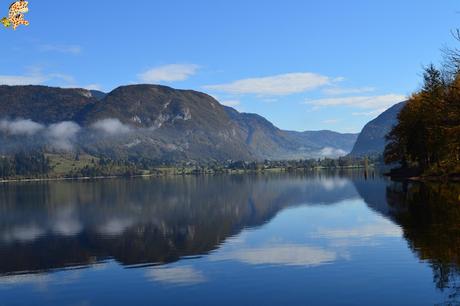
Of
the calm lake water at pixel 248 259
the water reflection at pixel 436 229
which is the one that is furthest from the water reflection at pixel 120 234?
the water reflection at pixel 436 229

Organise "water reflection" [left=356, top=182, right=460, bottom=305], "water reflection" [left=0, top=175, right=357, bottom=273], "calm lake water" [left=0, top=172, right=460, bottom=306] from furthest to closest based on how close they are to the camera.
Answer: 1. "water reflection" [left=0, top=175, right=357, bottom=273]
2. "water reflection" [left=356, top=182, right=460, bottom=305]
3. "calm lake water" [left=0, top=172, right=460, bottom=306]

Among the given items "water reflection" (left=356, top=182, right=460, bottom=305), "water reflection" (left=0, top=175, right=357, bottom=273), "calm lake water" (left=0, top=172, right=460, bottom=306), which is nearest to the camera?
"calm lake water" (left=0, top=172, right=460, bottom=306)

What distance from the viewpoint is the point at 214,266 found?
147 ft

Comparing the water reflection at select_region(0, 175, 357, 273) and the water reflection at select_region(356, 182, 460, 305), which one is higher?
the water reflection at select_region(356, 182, 460, 305)

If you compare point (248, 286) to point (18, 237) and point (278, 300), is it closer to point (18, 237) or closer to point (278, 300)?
point (278, 300)

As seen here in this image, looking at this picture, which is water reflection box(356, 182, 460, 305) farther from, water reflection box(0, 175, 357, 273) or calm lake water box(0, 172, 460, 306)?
water reflection box(0, 175, 357, 273)

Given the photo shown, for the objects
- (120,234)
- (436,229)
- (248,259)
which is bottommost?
(120,234)

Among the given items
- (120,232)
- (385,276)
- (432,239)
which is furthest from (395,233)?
(120,232)

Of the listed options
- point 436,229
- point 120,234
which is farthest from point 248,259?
point 120,234

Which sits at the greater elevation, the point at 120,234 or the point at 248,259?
the point at 248,259

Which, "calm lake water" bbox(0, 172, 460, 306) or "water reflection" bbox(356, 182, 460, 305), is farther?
"water reflection" bbox(356, 182, 460, 305)

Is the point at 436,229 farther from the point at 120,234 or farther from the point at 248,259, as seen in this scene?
the point at 120,234

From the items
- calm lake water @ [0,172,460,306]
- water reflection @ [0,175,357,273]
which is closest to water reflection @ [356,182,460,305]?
calm lake water @ [0,172,460,306]

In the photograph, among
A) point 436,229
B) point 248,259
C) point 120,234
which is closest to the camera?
point 248,259
